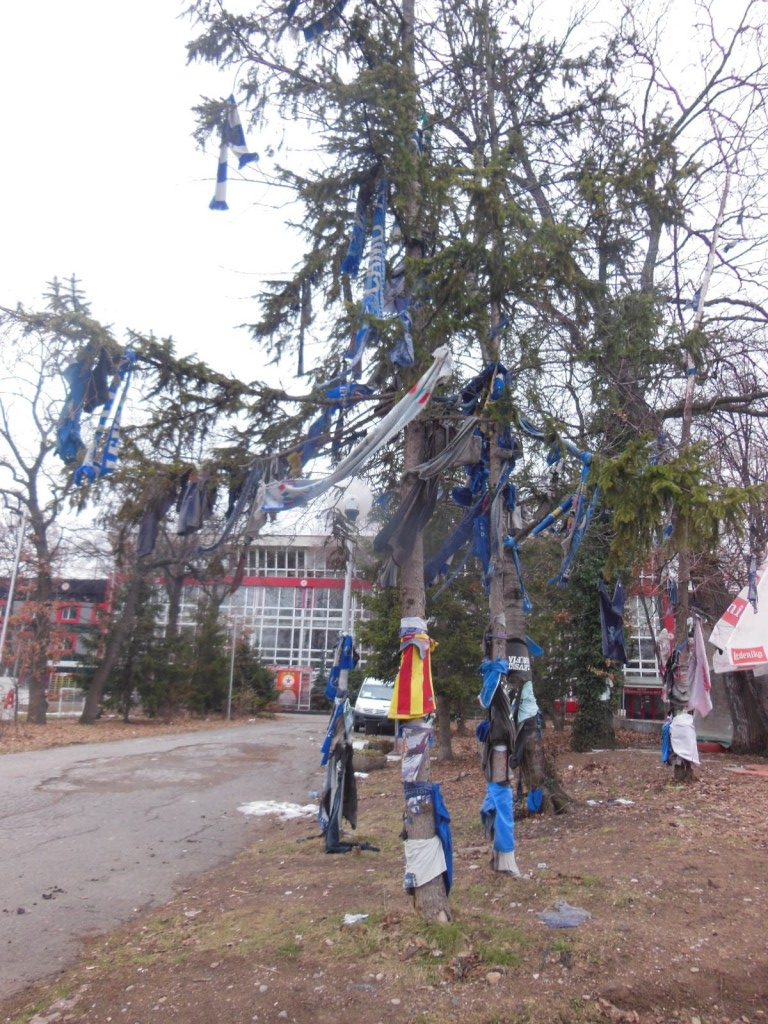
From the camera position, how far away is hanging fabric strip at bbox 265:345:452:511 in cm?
596

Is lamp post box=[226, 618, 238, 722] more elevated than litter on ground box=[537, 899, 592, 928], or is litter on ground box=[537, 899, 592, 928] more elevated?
lamp post box=[226, 618, 238, 722]

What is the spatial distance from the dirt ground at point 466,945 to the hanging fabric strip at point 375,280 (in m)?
4.39

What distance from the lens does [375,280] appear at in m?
6.96

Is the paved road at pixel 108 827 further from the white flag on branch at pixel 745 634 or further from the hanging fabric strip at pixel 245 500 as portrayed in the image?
the white flag on branch at pixel 745 634

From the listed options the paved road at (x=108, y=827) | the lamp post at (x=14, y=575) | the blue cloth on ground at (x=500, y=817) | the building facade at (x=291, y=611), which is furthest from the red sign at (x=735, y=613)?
the building facade at (x=291, y=611)

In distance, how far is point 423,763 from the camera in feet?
18.6

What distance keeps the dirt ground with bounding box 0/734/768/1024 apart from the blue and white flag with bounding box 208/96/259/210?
6012mm

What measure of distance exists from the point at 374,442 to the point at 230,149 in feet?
11.1

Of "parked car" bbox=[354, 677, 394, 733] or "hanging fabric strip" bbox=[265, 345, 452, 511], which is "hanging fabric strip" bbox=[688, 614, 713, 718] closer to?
"hanging fabric strip" bbox=[265, 345, 452, 511]

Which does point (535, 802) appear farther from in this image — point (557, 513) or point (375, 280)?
point (375, 280)

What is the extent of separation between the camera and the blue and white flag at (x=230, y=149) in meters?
7.16

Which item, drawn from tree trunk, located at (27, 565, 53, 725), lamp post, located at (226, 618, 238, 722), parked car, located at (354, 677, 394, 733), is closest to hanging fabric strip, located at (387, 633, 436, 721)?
parked car, located at (354, 677, 394, 733)

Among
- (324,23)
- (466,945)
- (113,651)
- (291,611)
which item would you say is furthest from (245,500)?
(291,611)

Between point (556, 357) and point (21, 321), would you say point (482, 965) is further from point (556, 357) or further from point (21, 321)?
point (556, 357)
